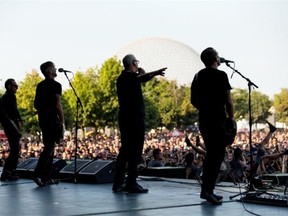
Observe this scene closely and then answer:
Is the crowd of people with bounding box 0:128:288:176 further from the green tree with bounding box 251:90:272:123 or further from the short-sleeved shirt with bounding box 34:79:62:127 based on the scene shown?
the green tree with bounding box 251:90:272:123

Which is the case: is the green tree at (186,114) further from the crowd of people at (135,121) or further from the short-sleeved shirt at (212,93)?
the short-sleeved shirt at (212,93)

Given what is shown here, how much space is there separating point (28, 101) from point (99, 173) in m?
42.8

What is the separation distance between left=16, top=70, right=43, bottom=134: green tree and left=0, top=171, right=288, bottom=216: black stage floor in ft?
135

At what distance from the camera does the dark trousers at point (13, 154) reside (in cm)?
846

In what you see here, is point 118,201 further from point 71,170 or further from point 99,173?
point 71,170

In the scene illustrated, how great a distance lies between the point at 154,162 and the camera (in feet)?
38.2

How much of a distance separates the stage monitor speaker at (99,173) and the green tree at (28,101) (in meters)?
40.3

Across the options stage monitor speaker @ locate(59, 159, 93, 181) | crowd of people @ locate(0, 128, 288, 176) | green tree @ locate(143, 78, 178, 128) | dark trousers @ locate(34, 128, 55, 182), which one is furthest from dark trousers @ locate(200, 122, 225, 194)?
green tree @ locate(143, 78, 178, 128)

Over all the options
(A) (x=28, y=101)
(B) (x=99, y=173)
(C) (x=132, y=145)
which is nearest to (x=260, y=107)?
(A) (x=28, y=101)

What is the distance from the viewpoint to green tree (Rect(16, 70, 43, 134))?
1919 inches

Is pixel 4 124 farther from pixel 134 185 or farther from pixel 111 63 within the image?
pixel 111 63

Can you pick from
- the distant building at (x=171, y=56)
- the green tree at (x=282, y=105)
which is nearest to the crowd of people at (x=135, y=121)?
the green tree at (x=282, y=105)

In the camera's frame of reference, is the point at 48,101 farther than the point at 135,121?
Yes

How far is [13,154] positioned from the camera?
8.58 meters
